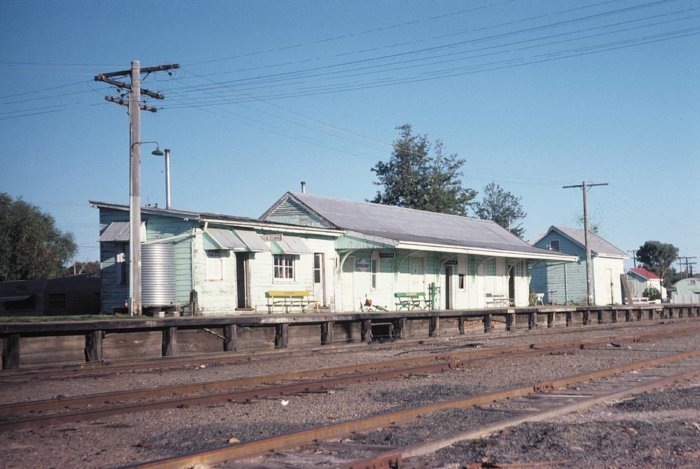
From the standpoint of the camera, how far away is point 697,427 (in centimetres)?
705

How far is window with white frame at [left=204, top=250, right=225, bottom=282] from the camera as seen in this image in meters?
21.5

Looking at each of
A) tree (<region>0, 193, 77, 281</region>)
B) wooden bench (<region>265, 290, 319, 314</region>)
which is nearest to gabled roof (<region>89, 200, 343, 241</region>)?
wooden bench (<region>265, 290, 319, 314</region>)

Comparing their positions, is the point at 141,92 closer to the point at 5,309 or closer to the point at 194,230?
the point at 194,230

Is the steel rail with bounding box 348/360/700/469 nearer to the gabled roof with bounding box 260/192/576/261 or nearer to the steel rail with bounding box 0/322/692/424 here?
the steel rail with bounding box 0/322/692/424

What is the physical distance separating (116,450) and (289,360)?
858 cm

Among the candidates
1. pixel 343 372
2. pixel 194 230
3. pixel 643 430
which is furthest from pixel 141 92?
pixel 643 430

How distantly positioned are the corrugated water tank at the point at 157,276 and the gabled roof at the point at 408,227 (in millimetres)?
6991

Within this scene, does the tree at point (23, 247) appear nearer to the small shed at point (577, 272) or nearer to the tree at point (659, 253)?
the small shed at point (577, 272)

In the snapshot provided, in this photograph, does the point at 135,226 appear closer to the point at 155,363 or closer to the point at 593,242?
the point at 155,363

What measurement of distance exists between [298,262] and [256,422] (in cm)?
1699

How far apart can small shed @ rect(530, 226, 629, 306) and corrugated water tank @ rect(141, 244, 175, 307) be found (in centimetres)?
3541

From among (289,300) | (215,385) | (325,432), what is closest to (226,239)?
(289,300)

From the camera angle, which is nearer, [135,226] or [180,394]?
[180,394]

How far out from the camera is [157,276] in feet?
69.4
